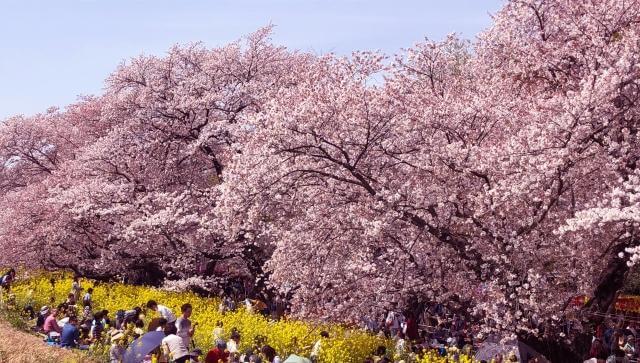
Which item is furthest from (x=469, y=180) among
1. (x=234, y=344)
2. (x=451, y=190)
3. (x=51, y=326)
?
(x=51, y=326)

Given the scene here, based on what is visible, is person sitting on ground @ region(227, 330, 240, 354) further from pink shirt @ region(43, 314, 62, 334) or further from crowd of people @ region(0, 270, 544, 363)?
pink shirt @ region(43, 314, 62, 334)

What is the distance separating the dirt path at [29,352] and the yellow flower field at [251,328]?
115 inches

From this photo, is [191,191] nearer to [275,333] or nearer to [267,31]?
[267,31]

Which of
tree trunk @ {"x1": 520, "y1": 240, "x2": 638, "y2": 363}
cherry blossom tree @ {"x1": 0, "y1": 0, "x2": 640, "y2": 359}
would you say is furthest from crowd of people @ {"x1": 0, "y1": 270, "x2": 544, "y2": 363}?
tree trunk @ {"x1": 520, "y1": 240, "x2": 638, "y2": 363}

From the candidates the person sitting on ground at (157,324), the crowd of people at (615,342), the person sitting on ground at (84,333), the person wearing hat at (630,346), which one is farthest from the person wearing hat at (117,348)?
the person wearing hat at (630,346)

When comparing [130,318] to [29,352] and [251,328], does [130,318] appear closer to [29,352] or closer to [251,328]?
[251,328]

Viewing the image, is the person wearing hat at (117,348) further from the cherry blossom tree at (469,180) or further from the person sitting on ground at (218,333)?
the cherry blossom tree at (469,180)

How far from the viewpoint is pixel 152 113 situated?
25.7m

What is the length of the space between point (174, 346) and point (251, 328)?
5.09 m

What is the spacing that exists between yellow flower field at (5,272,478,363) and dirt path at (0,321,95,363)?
2.93 metres

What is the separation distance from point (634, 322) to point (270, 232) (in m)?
13.3

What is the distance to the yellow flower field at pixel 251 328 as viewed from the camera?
14.5 m

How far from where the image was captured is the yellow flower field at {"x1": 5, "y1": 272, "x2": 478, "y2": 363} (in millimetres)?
14484

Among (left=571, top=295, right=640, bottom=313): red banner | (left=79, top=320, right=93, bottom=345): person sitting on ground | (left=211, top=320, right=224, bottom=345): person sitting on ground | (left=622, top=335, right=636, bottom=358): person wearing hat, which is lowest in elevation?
(left=571, top=295, right=640, bottom=313): red banner
